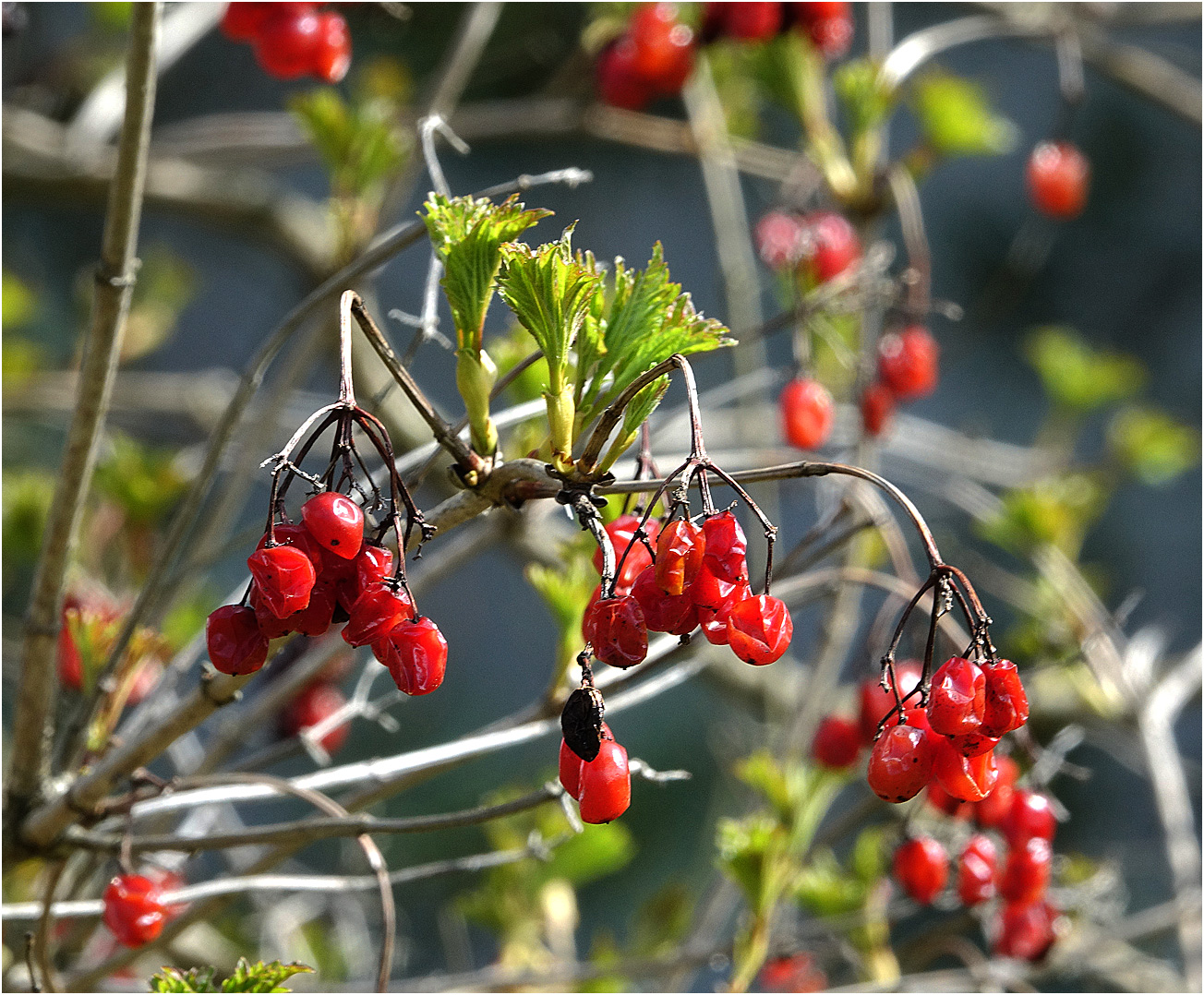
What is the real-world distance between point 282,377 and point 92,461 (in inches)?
11.9

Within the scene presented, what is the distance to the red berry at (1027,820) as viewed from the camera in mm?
→ 1073

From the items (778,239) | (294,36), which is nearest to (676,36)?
(778,239)

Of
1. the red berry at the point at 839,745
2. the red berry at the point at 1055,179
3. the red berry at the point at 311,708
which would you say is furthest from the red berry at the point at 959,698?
the red berry at the point at 1055,179

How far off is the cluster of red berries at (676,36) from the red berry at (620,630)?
1.19 meters

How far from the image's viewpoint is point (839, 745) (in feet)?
4.05

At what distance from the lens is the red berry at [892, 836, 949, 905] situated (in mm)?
1158

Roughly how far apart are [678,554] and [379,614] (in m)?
0.17

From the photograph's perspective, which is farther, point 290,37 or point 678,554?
point 290,37

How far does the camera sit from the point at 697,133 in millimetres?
1854

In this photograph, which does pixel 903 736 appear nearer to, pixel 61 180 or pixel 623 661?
pixel 623 661

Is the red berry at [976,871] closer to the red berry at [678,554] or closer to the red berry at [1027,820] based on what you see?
the red berry at [1027,820]

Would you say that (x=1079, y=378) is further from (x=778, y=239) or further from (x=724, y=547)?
(x=724, y=547)

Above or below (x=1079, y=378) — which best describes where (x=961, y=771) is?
below

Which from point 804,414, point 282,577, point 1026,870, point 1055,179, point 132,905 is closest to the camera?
point 282,577
